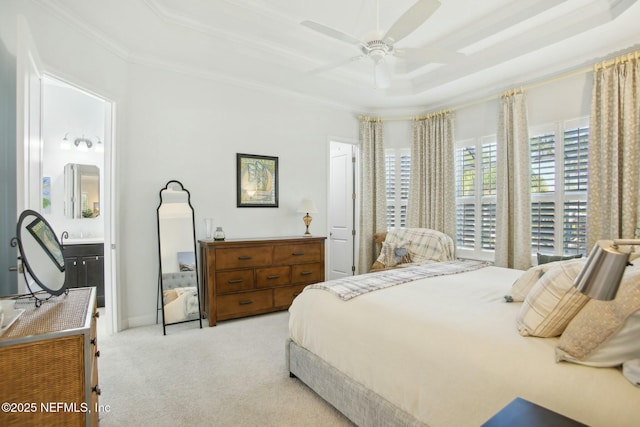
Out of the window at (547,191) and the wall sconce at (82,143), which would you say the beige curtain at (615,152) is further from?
the wall sconce at (82,143)

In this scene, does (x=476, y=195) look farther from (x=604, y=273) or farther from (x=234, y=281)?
(x=604, y=273)

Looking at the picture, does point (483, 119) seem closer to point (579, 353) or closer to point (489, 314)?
point (489, 314)

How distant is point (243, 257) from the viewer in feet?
12.1

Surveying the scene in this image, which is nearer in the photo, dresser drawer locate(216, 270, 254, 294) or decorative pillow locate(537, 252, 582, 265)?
decorative pillow locate(537, 252, 582, 265)

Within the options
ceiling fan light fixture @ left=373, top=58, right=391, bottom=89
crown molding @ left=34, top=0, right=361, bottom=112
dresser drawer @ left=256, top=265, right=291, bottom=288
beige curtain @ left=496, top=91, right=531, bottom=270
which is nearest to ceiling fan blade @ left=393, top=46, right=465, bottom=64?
ceiling fan light fixture @ left=373, top=58, right=391, bottom=89

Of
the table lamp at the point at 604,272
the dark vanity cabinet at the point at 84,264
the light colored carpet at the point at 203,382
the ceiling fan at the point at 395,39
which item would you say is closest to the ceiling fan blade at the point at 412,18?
the ceiling fan at the point at 395,39

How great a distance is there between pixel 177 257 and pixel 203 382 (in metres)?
1.61

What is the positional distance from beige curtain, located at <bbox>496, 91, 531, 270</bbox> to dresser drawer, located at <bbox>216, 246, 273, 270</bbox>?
2814 mm

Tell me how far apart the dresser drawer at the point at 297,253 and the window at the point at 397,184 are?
5.14 ft

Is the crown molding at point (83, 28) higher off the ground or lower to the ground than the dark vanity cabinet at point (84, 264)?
higher

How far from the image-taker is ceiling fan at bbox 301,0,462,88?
2.16m

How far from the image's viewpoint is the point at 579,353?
1.17 metres

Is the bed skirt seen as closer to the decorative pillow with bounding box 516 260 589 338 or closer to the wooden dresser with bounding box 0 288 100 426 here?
the decorative pillow with bounding box 516 260 589 338

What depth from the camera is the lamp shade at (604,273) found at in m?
0.72
